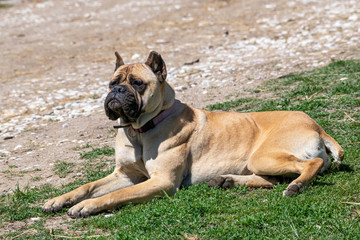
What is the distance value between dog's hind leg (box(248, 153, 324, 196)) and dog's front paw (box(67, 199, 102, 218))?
5.92ft

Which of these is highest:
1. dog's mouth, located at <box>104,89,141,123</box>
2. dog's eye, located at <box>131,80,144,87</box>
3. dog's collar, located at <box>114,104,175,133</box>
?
dog's eye, located at <box>131,80,144,87</box>

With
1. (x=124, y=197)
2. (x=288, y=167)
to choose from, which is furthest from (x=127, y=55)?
(x=288, y=167)

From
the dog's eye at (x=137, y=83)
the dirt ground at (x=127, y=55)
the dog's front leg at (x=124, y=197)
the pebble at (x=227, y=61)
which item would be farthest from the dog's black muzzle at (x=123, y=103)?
the pebble at (x=227, y=61)

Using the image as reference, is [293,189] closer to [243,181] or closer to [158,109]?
[243,181]

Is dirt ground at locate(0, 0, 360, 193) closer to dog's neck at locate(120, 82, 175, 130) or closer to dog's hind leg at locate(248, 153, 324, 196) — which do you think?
dog's neck at locate(120, 82, 175, 130)

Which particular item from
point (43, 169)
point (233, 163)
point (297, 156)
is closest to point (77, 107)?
point (43, 169)

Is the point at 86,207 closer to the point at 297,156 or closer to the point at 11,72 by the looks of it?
the point at 297,156

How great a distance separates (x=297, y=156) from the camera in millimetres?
5441

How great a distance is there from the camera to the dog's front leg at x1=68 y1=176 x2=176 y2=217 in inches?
204

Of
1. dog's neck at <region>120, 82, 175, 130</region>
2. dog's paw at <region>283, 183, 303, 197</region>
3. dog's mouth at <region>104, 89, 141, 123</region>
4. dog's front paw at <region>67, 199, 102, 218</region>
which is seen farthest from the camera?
dog's neck at <region>120, 82, 175, 130</region>

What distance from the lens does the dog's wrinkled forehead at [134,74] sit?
5.55 meters

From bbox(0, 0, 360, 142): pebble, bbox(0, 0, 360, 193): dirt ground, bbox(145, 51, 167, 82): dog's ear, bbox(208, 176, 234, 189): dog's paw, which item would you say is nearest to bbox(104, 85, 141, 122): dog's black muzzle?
bbox(145, 51, 167, 82): dog's ear

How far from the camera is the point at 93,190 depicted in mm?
5734

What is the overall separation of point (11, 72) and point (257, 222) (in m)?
10.8
